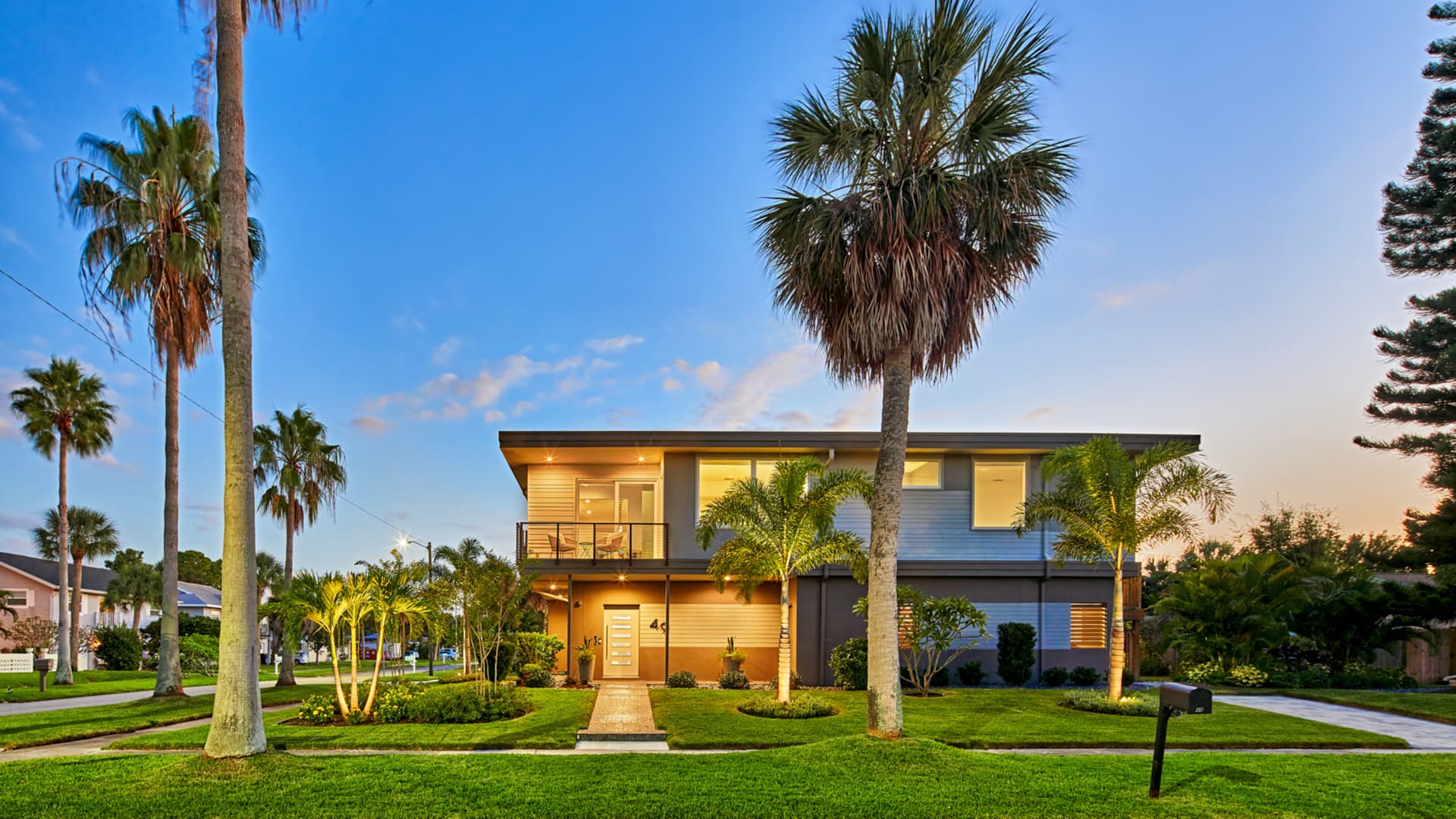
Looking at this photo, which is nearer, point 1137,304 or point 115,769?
point 115,769

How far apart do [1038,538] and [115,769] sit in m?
17.6

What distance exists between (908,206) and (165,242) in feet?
43.1

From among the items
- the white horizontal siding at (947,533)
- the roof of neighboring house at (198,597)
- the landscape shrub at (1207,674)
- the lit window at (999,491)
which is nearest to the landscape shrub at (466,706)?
the white horizontal siding at (947,533)

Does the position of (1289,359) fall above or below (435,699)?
above

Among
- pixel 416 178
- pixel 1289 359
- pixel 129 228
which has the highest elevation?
pixel 416 178

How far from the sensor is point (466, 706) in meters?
12.6

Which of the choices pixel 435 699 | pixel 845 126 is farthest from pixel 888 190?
pixel 435 699

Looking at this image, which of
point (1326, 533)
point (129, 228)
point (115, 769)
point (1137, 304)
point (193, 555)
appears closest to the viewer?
point (115, 769)

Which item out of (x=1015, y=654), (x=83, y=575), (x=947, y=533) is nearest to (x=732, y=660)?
(x=947, y=533)

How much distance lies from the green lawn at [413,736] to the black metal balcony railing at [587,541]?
6.57m

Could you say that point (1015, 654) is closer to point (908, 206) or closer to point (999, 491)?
point (999, 491)

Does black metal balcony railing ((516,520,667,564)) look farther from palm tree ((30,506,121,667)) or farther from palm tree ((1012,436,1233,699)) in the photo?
palm tree ((30,506,121,667))

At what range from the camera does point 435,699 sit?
12586mm

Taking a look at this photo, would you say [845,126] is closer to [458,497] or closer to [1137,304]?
[1137,304]
